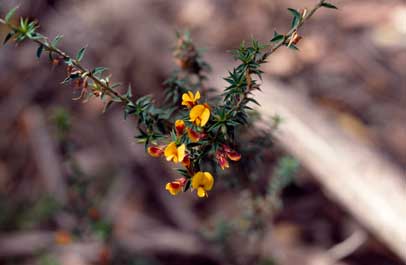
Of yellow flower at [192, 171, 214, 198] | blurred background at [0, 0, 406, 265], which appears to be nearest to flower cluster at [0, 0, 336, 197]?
yellow flower at [192, 171, 214, 198]

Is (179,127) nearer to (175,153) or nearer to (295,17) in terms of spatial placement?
(175,153)

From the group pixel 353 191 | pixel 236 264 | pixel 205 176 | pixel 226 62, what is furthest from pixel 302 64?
pixel 205 176

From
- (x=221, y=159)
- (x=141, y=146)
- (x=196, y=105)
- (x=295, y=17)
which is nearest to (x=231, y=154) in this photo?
(x=221, y=159)

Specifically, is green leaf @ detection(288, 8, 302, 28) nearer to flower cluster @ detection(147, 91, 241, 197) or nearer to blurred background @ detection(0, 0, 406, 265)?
flower cluster @ detection(147, 91, 241, 197)

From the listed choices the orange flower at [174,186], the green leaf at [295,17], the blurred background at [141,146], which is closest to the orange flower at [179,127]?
the orange flower at [174,186]

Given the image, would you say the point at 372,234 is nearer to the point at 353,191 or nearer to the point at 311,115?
the point at 353,191

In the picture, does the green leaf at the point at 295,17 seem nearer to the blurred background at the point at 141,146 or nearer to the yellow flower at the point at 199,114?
the yellow flower at the point at 199,114
